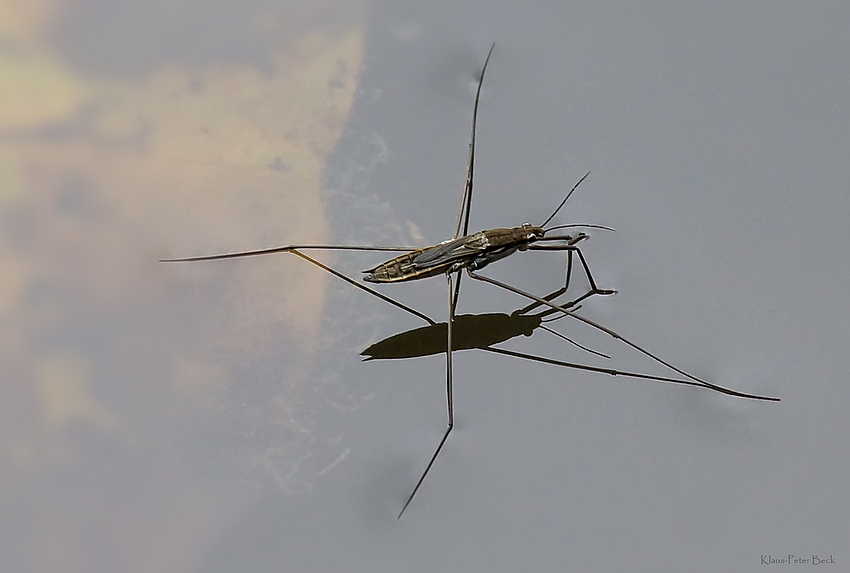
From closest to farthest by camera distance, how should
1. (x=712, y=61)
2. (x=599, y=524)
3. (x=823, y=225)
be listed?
(x=599, y=524) → (x=823, y=225) → (x=712, y=61)

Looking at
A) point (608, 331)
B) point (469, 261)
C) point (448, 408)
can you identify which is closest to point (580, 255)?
point (608, 331)

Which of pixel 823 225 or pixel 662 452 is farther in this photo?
pixel 823 225

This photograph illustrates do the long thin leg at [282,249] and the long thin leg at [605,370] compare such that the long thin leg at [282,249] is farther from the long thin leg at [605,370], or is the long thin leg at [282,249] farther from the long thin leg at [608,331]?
the long thin leg at [605,370]

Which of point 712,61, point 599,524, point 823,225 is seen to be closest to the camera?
point 599,524

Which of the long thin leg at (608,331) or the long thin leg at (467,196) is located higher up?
the long thin leg at (467,196)

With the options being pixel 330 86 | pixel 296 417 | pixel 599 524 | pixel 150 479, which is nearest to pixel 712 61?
pixel 330 86

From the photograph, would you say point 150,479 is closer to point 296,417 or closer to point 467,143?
point 296,417

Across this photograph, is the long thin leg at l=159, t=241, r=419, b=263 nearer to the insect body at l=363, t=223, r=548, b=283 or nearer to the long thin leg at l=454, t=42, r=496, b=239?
the insect body at l=363, t=223, r=548, b=283

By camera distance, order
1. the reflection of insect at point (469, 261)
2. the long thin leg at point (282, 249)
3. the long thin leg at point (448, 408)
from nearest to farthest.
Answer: the long thin leg at point (448, 408)
the reflection of insect at point (469, 261)
the long thin leg at point (282, 249)

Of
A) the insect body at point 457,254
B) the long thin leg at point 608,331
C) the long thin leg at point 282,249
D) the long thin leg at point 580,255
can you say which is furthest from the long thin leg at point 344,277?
the long thin leg at point 580,255

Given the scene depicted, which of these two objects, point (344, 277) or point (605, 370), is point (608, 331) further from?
point (344, 277)

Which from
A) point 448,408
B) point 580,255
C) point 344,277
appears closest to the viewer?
point 448,408
